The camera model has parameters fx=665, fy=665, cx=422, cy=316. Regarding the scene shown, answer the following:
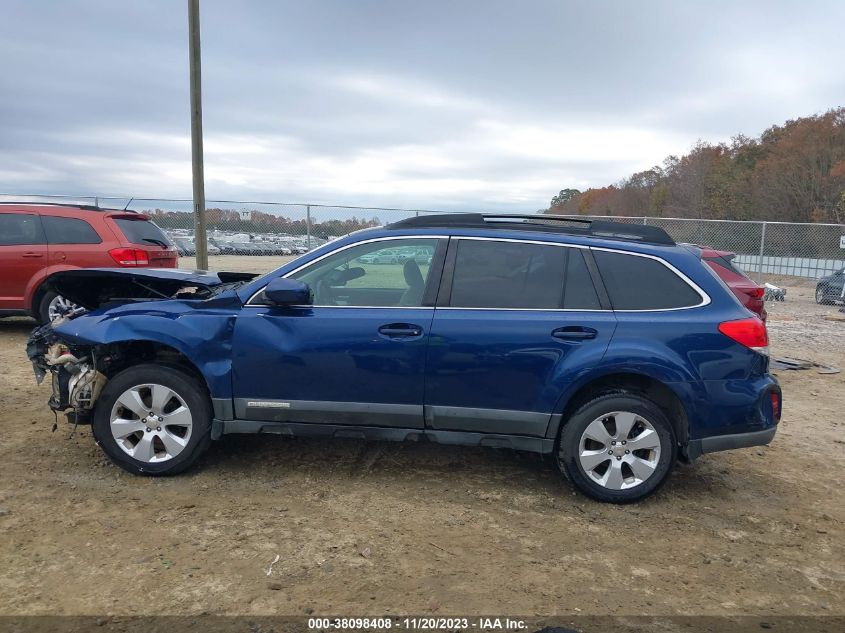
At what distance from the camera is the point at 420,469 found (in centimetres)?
457

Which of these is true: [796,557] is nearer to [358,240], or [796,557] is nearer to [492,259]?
[492,259]

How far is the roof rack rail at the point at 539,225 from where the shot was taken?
4375 millimetres

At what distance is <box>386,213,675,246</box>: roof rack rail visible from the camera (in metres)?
4.38

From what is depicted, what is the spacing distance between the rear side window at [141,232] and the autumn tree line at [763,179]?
3489 centimetres

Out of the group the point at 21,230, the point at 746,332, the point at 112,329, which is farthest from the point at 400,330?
the point at 21,230

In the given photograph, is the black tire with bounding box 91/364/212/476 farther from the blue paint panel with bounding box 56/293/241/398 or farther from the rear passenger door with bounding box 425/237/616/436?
the rear passenger door with bounding box 425/237/616/436

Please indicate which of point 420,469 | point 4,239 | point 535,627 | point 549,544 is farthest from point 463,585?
point 4,239

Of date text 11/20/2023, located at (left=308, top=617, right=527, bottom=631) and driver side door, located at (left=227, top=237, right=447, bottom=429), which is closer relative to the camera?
date text 11/20/2023, located at (left=308, top=617, right=527, bottom=631)

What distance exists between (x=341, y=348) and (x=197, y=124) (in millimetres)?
7564

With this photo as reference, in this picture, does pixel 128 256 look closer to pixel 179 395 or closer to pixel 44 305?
pixel 44 305

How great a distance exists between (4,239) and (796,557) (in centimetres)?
909

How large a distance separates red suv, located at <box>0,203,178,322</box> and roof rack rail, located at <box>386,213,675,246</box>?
5.36 metres

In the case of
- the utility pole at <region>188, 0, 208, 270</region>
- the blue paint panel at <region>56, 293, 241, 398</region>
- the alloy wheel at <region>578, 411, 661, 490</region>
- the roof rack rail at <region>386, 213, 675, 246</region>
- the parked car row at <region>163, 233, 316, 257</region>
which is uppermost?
the utility pole at <region>188, 0, 208, 270</region>

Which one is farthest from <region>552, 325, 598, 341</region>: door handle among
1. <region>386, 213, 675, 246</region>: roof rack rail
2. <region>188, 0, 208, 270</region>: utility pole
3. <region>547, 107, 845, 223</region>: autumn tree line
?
<region>547, 107, 845, 223</region>: autumn tree line
